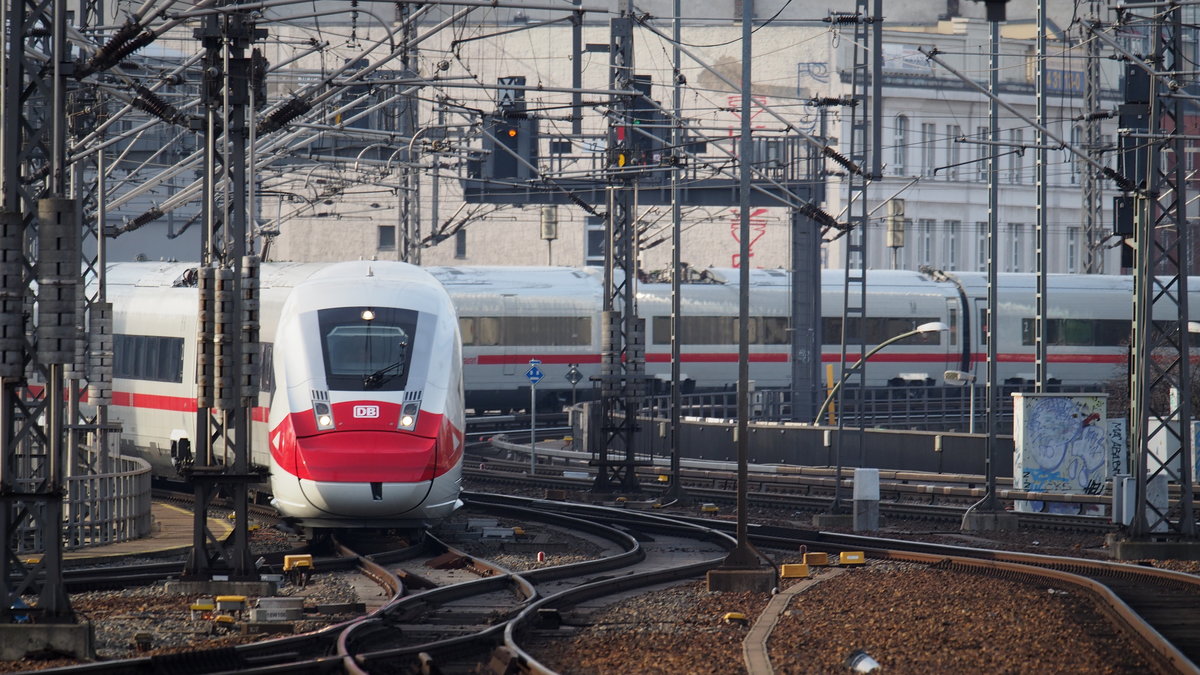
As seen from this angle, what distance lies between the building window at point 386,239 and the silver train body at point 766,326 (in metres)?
26.8

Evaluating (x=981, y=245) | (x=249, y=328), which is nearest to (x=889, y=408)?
(x=249, y=328)

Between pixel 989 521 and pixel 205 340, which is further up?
pixel 205 340

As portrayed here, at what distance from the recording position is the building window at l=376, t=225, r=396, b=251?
240 feet

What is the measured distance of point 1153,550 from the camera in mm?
19406

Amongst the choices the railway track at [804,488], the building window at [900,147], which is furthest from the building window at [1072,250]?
the railway track at [804,488]

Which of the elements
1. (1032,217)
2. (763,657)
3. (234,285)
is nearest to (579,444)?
(234,285)

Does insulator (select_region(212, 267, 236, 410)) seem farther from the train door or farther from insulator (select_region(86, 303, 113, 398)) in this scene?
the train door

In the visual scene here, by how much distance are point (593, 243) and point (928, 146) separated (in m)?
14.5

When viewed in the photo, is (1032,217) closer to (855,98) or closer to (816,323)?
(816,323)

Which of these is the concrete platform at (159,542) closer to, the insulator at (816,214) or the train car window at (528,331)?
the insulator at (816,214)

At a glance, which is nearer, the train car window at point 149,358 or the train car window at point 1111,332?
the train car window at point 149,358

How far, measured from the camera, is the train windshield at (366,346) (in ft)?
59.0

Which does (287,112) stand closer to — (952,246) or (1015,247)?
(952,246)

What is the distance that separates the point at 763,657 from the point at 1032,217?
65.2 meters
